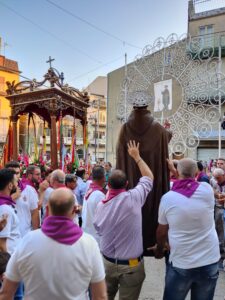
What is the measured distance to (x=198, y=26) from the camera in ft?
70.6

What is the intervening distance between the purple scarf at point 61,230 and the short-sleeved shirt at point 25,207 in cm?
200

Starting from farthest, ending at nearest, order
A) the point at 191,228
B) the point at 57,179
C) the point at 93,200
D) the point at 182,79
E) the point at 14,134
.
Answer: the point at 182,79 → the point at 14,134 → the point at 57,179 → the point at 93,200 → the point at 191,228

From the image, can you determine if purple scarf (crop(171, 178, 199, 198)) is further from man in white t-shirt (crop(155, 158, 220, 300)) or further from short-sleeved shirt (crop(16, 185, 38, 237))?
short-sleeved shirt (crop(16, 185, 38, 237))

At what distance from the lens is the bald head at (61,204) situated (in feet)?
6.13

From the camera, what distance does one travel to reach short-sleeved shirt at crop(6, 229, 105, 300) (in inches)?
70.7

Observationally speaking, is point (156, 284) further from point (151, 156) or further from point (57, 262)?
point (57, 262)

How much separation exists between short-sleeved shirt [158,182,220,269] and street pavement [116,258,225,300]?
1.64 meters

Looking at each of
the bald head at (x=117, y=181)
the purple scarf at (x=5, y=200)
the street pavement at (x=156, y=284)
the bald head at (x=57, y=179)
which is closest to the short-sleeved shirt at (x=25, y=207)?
the bald head at (x=57, y=179)

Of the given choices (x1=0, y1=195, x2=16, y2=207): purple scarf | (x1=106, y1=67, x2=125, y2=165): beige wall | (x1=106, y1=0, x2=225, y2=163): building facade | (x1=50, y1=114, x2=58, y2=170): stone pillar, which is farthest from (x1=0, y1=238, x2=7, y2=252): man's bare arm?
(x1=106, y1=67, x2=125, y2=165): beige wall

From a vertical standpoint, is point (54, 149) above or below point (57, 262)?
above

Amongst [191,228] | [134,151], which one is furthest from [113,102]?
[191,228]

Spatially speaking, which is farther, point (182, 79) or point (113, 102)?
point (113, 102)

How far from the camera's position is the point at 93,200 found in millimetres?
3682

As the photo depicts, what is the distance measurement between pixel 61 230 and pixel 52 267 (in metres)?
0.20
